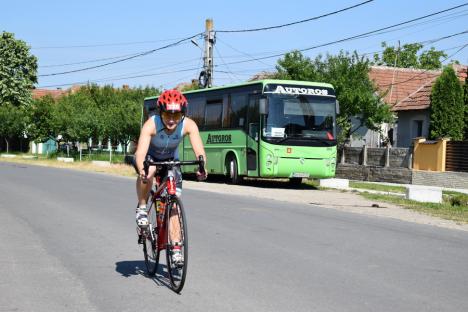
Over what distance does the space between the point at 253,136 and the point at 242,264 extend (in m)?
16.3

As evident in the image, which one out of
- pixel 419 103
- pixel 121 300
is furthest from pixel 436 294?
pixel 419 103

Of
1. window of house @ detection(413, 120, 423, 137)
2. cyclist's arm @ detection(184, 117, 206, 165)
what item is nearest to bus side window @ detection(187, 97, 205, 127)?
window of house @ detection(413, 120, 423, 137)

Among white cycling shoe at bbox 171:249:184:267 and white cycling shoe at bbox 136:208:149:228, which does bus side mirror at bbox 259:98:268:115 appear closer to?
white cycling shoe at bbox 136:208:149:228

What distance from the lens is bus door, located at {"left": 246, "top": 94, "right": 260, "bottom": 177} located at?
79.0ft

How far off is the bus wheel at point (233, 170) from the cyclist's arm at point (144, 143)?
18781 millimetres

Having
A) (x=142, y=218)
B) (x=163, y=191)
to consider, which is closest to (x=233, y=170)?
(x=142, y=218)

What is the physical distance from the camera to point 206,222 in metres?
12.3

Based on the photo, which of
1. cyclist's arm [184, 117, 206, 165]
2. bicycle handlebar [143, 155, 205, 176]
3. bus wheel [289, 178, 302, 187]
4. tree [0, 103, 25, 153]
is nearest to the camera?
bicycle handlebar [143, 155, 205, 176]

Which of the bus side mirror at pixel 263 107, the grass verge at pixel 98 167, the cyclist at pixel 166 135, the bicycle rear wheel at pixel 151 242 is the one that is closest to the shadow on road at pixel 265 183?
the bus side mirror at pixel 263 107

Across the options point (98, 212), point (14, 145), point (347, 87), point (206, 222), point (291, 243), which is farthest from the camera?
point (14, 145)

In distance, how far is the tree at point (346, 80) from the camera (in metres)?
35.3

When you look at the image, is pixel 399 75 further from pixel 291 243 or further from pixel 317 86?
pixel 291 243

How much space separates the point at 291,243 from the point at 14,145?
68281 mm

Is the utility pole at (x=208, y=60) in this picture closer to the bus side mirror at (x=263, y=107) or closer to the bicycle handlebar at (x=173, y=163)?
the bus side mirror at (x=263, y=107)
